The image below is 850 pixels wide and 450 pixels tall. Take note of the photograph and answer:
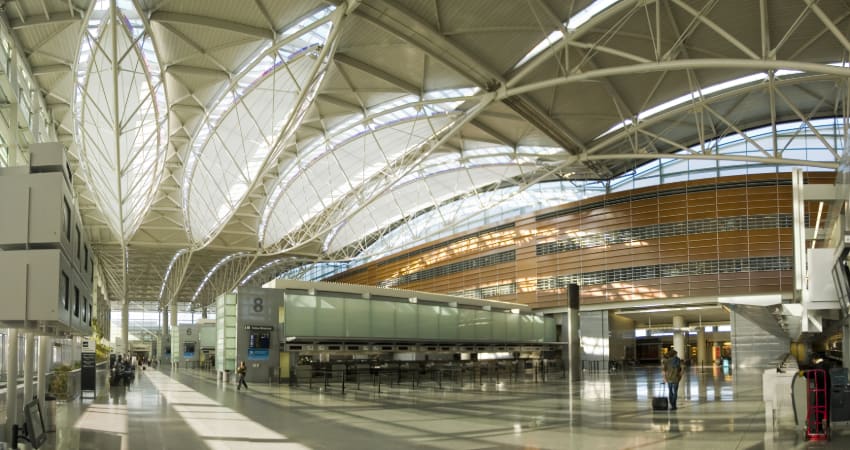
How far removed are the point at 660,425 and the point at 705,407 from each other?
524 centimetres

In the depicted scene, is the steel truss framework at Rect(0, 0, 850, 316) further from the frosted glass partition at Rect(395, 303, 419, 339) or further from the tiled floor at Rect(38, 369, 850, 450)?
the tiled floor at Rect(38, 369, 850, 450)

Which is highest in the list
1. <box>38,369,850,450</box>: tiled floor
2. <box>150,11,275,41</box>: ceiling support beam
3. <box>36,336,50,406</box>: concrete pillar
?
<box>150,11,275,41</box>: ceiling support beam

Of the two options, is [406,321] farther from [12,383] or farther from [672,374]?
[12,383]

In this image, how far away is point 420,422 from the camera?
54.2ft

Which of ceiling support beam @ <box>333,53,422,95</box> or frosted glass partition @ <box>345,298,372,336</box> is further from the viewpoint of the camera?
frosted glass partition @ <box>345,298,372,336</box>

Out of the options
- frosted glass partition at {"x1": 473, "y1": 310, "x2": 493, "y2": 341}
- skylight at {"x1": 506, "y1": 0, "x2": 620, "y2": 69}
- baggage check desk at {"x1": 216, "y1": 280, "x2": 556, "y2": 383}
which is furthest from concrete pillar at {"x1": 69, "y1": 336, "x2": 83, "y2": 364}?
frosted glass partition at {"x1": 473, "y1": 310, "x2": 493, "y2": 341}

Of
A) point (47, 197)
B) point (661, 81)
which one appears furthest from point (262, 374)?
point (47, 197)

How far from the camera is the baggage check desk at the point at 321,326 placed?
34719mm

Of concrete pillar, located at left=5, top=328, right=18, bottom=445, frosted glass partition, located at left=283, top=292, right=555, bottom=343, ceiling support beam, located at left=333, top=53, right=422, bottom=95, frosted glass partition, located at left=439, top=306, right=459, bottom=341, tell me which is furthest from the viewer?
frosted glass partition, located at left=439, top=306, right=459, bottom=341

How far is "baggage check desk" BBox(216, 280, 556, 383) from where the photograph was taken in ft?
114

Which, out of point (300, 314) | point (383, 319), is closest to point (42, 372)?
point (300, 314)

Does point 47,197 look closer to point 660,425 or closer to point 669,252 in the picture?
point 660,425

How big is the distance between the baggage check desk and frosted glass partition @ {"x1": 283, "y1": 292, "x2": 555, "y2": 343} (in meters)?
0.05

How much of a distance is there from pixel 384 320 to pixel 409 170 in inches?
450
